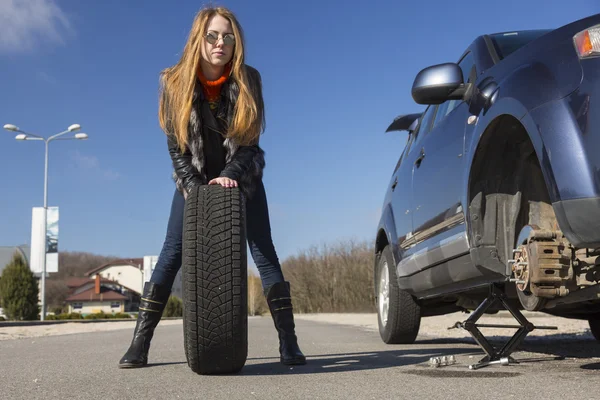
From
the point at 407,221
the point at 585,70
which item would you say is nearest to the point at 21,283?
the point at 407,221

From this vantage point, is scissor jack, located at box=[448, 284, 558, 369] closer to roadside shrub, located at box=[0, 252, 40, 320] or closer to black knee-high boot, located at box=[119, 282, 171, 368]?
black knee-high boot, located at box=[119, 282, 171, 368]

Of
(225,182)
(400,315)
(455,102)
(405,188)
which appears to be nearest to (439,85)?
(455,102)

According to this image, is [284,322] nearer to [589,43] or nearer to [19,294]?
[589,43]

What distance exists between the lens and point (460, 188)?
3.51 m

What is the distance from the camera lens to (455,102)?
13.2 feet

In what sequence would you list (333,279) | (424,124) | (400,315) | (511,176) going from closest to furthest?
(511,176) → (424,124) → (400,315) → (333,279)

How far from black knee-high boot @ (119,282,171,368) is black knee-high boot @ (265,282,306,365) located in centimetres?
60

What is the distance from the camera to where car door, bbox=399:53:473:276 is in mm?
3590

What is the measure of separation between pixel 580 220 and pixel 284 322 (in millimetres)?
1804

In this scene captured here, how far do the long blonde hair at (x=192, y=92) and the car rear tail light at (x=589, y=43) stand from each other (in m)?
1.71

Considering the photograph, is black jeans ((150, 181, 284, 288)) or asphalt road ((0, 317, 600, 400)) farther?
black jeans ((150, 181, 284, 288))

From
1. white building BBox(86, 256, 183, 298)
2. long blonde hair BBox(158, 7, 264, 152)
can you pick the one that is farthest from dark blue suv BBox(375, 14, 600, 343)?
white building BBox(86, 256, 183, 298)

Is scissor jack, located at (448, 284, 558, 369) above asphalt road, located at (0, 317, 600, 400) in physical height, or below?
above

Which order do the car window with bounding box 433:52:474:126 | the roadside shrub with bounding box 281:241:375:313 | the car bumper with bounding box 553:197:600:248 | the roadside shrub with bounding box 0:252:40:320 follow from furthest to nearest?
the roadside shrub with bounding box 281:241:375:313 < the roadside shrub with bounding box 0:252:40:320 < the car window with bounding box 433:52:474:126 < the car bumper with bounding box 553:197:600:248
